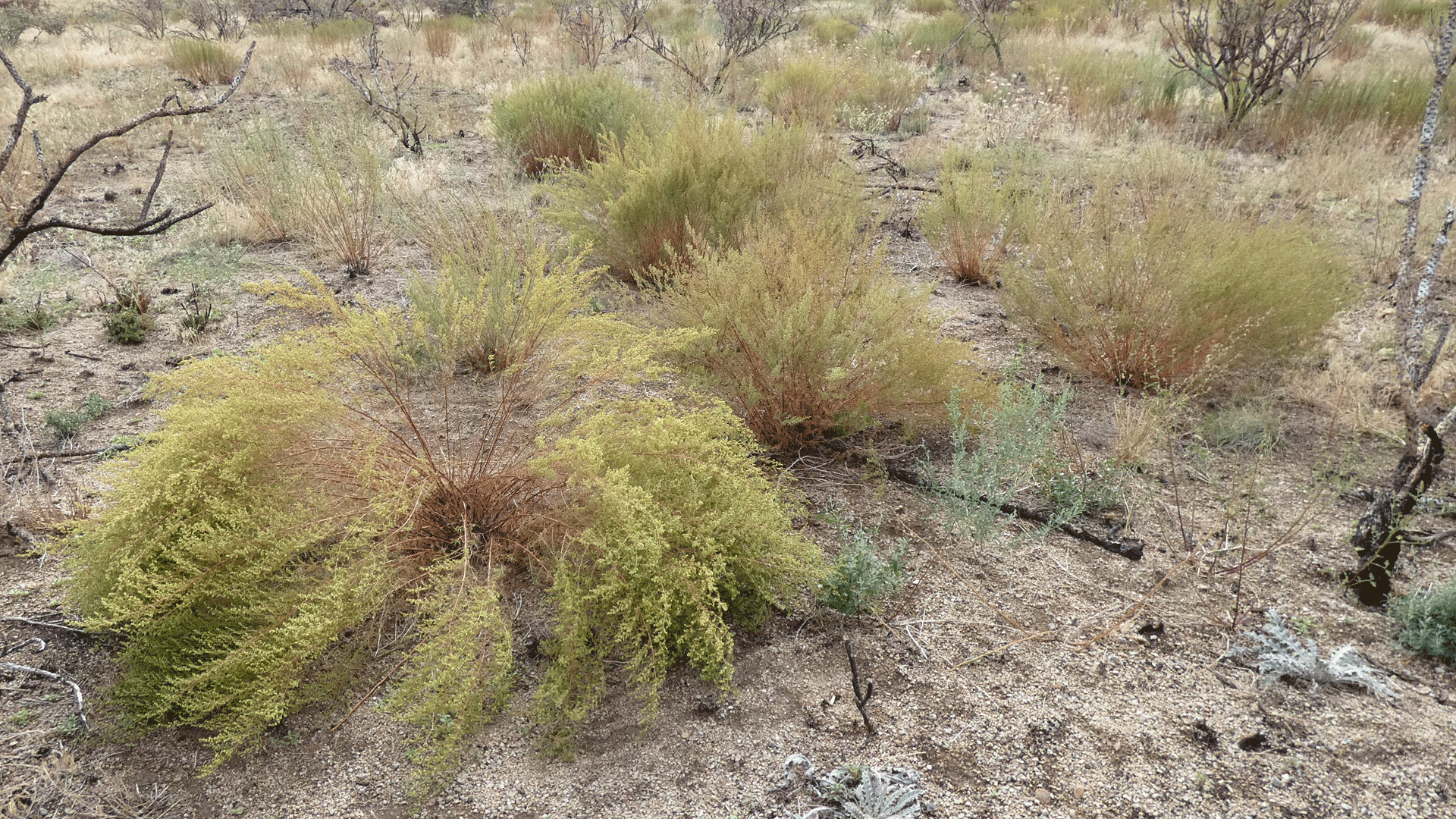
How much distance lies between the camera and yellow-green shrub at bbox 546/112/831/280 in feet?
15.0

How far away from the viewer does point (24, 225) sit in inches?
76.4

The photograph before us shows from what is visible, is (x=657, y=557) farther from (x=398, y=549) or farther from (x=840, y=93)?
(x=840, y=93)

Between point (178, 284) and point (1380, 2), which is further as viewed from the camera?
point (1380, 2)

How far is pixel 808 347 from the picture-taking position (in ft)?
10.0

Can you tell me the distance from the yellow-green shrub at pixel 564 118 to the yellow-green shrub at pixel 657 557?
4878 mm

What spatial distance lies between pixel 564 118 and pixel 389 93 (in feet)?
13.0

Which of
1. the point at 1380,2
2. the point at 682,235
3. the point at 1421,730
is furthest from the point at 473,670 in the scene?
the point at 1380,2

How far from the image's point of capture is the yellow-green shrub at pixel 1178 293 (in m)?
3.48

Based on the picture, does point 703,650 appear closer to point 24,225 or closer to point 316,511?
point 316,511

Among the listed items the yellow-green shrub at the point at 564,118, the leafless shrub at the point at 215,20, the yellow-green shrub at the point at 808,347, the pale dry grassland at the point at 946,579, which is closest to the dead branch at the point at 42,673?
the pale dry grassland at the point at 946,579

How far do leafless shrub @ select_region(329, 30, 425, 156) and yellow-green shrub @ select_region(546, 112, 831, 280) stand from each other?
9.97ft

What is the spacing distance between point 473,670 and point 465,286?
8.65ft

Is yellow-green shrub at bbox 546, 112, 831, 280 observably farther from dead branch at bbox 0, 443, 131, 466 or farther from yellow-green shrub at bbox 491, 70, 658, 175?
dead branch at bbox 0, 443, 131, 466

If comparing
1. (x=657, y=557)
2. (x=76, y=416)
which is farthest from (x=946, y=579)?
(x=76, y=416)
